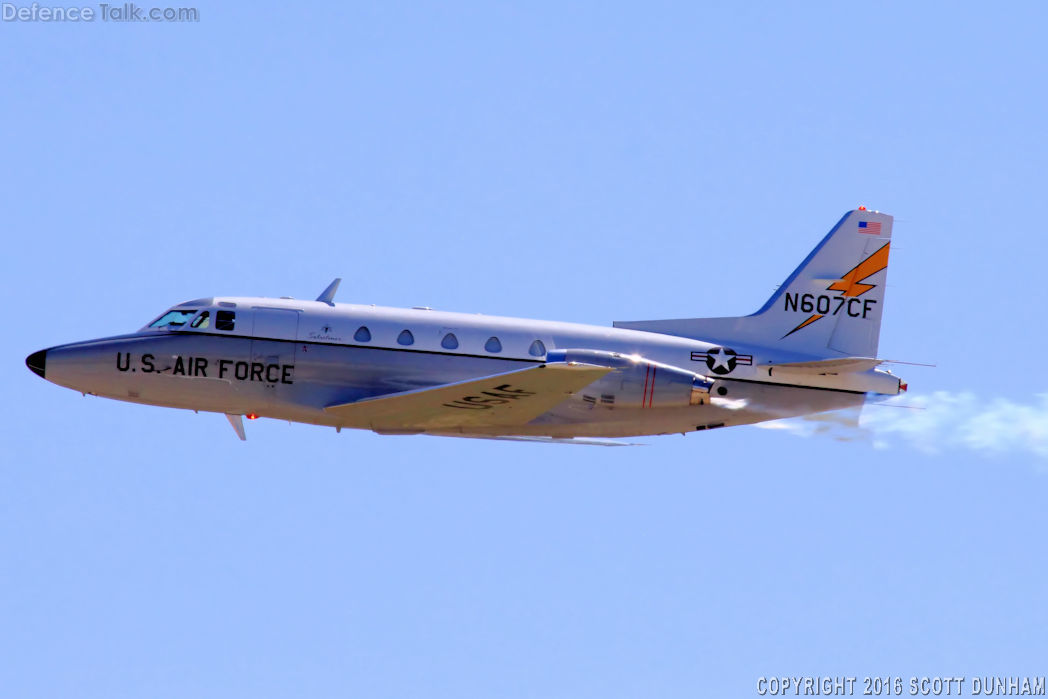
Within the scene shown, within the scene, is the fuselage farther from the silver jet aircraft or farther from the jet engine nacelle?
the jet engine nacelle

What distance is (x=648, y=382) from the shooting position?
2942 cm

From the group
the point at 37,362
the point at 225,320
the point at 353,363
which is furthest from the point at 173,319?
the point at 353,363

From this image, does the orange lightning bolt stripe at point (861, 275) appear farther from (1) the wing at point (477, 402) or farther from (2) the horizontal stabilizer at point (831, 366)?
(1) the wing at point (477, 402)

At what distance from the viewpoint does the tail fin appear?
108ft

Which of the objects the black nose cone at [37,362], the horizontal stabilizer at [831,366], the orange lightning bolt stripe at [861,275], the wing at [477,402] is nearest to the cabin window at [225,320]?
the wing at [477,402]

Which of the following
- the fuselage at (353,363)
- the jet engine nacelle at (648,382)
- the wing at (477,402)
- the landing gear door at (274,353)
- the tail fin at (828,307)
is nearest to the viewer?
the wing at (477,402)

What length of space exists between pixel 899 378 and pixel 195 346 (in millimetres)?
16658

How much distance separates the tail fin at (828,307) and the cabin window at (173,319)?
10.2m

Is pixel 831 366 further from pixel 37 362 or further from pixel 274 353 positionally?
pixel 37 362

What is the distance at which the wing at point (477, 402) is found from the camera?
28.0 m

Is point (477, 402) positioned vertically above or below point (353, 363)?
below

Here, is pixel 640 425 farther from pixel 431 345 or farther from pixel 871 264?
pixel 871 264

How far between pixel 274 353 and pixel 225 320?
56.5 inches

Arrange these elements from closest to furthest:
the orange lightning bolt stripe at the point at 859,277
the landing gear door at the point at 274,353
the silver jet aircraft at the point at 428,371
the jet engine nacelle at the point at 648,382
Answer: the jet engine nacelle at the point at 648,382 → the silver jet aircraft at the point at 428,371 → the landing gear door at the point at 274,353 → the orange lightning bolt stripe at the point at 859,277
